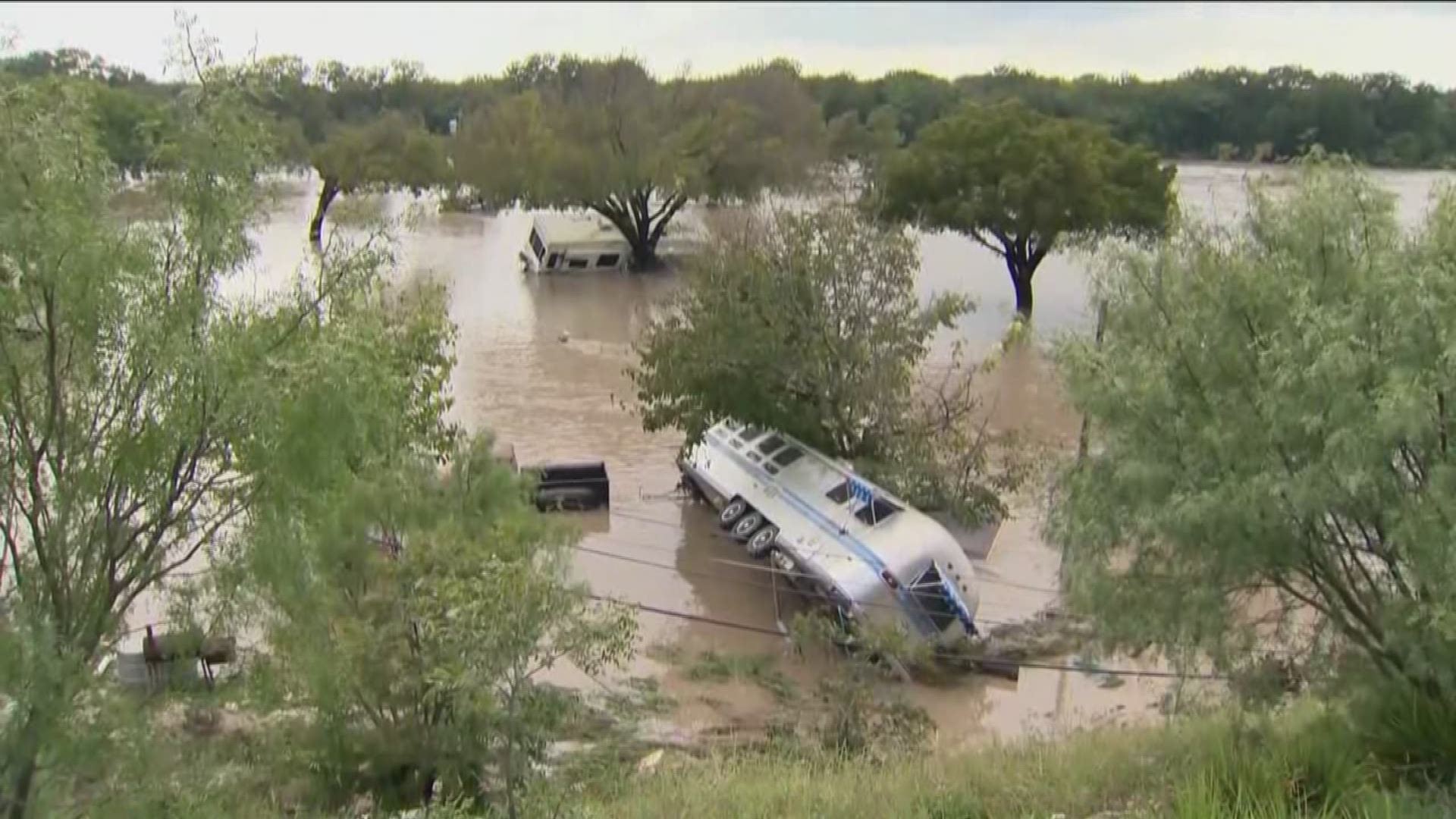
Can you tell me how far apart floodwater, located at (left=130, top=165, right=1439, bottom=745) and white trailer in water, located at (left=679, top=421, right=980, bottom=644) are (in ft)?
2.15

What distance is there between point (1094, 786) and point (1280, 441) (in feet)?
9.46

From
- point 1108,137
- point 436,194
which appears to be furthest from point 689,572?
point 436,194

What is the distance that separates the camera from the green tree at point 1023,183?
115 ft

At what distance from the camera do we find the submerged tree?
19.5 metres

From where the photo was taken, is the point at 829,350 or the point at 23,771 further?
the point at 829,350

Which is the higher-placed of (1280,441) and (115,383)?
(115,383)

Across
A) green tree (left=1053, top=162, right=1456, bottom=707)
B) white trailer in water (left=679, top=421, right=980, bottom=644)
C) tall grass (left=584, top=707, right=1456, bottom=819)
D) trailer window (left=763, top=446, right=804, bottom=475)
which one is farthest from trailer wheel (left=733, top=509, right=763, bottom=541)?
tall grass (left=584, top=707, right=1456, bottom=819)

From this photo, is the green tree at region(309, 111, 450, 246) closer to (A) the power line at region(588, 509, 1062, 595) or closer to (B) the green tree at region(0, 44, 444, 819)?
(A) the power line at region(588, 509, 1062, 595)

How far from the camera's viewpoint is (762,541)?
1823cm

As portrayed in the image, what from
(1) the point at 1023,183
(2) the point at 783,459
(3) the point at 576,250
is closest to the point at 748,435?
(2) the point at 783,459

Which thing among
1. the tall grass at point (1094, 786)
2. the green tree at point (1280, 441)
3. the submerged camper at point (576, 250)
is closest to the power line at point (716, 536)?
the green tree at point (1280, 441)

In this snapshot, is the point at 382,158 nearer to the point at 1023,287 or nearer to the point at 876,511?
the point at 1023,287

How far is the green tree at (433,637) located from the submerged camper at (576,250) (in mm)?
35933

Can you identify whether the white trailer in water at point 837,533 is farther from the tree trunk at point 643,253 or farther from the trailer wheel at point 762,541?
the tree trunk at point 643,253
